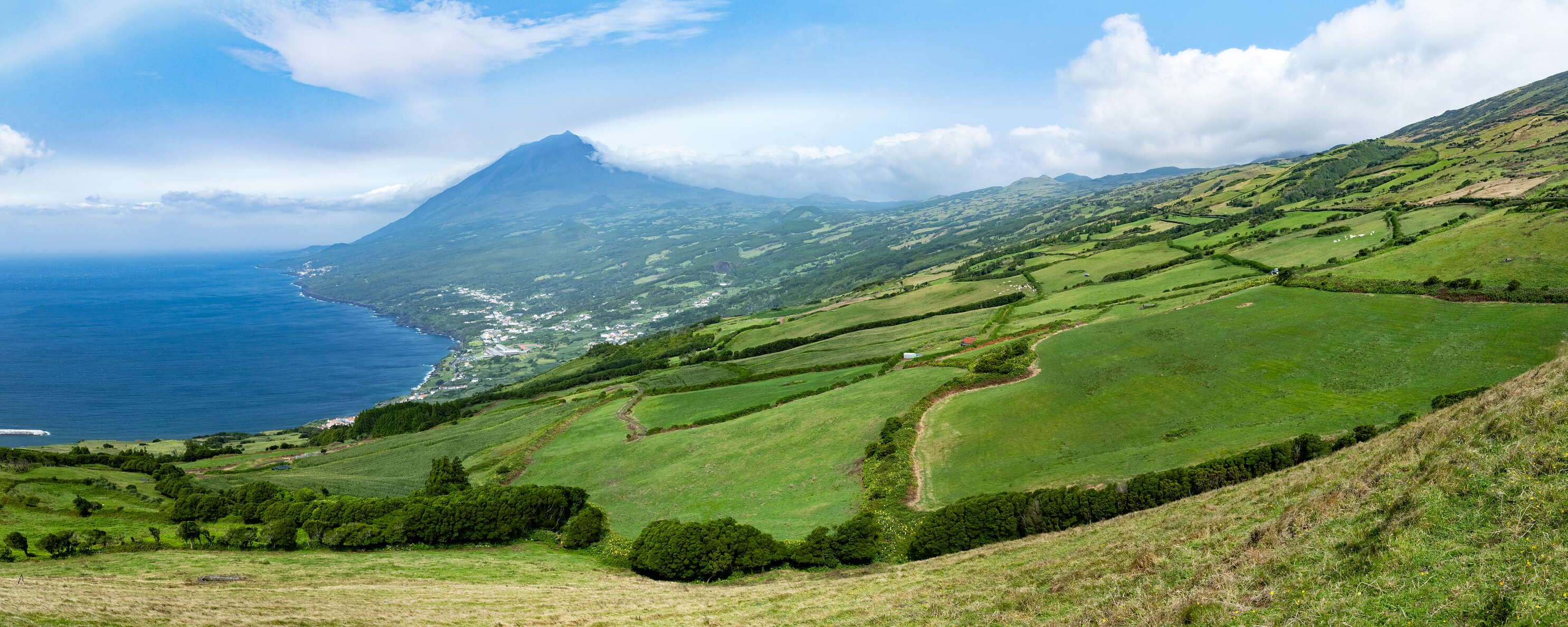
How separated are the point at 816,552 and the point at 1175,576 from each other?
68.0 feet

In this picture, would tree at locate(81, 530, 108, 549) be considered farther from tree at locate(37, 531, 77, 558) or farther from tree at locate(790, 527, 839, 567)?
tree at locate(790, 527, 839, 567)

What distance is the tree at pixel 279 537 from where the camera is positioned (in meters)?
42.4

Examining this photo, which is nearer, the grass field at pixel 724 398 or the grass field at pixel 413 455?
the grass field at pixel 413 455

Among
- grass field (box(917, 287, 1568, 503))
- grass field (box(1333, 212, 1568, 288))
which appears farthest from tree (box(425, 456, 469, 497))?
grass field (box(1333, 212, 1568, 288))

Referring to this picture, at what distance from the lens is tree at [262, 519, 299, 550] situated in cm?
4244

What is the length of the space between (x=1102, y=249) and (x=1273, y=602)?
148m

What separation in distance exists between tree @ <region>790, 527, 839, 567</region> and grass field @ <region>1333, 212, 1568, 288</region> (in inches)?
2503

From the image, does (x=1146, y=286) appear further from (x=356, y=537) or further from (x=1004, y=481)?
(x=356, y=537)

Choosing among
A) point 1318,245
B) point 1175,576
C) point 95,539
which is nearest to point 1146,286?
point 1318,245

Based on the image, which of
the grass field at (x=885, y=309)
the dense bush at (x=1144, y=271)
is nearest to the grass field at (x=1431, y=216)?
the dense bush at (x=1144, y=271)

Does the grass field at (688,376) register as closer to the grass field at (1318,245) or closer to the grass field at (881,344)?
the grass field at (881,344)

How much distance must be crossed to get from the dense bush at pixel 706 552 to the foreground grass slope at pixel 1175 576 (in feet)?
4.94

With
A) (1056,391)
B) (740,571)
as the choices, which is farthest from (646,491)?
(1056,391)

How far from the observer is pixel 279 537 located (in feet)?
140
